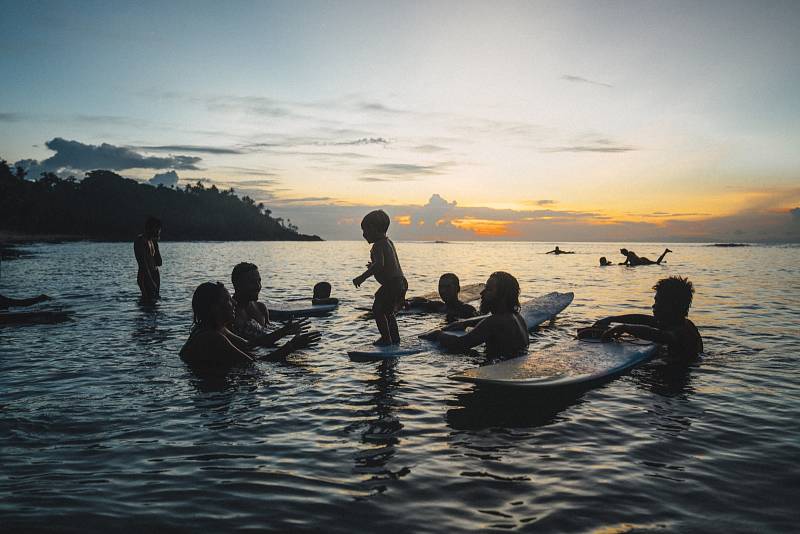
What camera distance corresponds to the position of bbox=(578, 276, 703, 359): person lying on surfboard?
28.3 feet

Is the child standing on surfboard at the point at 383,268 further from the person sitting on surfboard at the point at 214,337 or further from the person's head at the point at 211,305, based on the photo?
the person's head at the point at 211,305

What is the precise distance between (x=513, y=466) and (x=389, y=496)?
129 centimetres

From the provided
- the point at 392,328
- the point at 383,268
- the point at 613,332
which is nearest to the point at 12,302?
the point at 392,328

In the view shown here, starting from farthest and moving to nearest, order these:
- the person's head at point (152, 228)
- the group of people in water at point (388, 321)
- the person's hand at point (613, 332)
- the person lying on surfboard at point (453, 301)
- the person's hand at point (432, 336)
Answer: the person's head at point (152, 228) < the person lying on surfboard at point (453, 301) < the person's hand at point (432, 336) < the person's hand at point (613, 332) < the group of people in water at point (388, 321)

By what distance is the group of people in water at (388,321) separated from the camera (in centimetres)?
809

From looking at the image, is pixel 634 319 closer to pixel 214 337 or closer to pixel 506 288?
pixel 506 288

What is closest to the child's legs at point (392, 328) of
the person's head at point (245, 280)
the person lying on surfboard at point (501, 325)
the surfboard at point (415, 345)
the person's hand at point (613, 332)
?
the surfboard at point (415, 345)

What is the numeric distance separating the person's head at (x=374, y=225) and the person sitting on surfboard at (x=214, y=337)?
2.30 m

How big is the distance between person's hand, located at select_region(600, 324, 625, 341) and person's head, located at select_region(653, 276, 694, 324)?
2.44 ft

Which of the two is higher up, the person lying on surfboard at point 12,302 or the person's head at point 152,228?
the person's head at point 152,228

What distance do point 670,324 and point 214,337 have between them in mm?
7923

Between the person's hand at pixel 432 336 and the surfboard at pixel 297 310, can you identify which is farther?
the surfboard at pixel 297 310

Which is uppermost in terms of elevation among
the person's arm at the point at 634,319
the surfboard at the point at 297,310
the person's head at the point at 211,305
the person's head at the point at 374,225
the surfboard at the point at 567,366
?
the person's head at the point at 374,225

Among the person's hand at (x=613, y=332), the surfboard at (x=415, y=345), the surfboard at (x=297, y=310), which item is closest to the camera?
the surfboard at (x=415, y=345)
